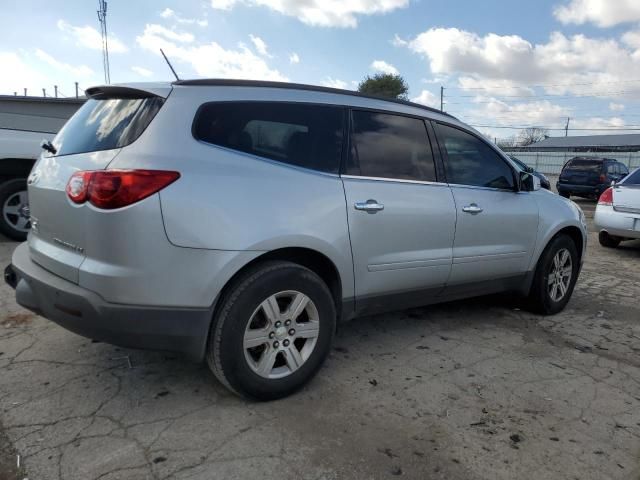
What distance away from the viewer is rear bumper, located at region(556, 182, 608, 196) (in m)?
17.6

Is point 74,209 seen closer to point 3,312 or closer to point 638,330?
point 3,312

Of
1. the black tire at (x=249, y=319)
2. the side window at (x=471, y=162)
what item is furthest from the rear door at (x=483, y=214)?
the black tire at (x=249, y=319)

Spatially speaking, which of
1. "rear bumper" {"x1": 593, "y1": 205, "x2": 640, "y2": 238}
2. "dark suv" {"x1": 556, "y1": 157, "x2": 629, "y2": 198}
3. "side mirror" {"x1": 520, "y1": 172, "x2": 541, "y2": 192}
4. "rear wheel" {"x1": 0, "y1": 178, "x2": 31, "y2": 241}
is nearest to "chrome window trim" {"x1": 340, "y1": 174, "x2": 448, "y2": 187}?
"side mirror" {"x1": 520, "y1": 172, "x2": 541, "y2": 192}

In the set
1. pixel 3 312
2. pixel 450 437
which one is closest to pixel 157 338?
pixel 450 437

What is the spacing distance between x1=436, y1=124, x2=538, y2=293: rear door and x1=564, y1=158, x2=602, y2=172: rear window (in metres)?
15.7

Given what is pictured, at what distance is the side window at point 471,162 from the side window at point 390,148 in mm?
221

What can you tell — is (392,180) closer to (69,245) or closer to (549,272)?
(69,245)

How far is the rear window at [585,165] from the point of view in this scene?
1789 cm

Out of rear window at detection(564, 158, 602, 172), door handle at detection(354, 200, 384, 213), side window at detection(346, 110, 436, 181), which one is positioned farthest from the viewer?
rear window at detection(564, 158, 602, 172)

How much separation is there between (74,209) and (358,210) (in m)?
1.56

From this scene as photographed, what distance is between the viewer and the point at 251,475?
2254mm

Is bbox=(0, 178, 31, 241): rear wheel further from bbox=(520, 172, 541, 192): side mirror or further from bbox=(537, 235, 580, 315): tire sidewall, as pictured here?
bbox=(537, 235, 580, 315): tire sidewall

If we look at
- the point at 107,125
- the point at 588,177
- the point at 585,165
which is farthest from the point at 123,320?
the point at 585,165

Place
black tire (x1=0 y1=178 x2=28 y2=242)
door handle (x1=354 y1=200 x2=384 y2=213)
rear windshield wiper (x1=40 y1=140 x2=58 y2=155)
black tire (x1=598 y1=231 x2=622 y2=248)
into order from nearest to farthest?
rear windshield wiper (x1=40 y1=140 x2=58 y2=155) < door handle (x1=354 y1=200 x2=384 y2=213) < black tire (x1=0 y1=178 x2=28 y2=242) < black tire (x1=598 y1=231 x2=622 y2=248)
